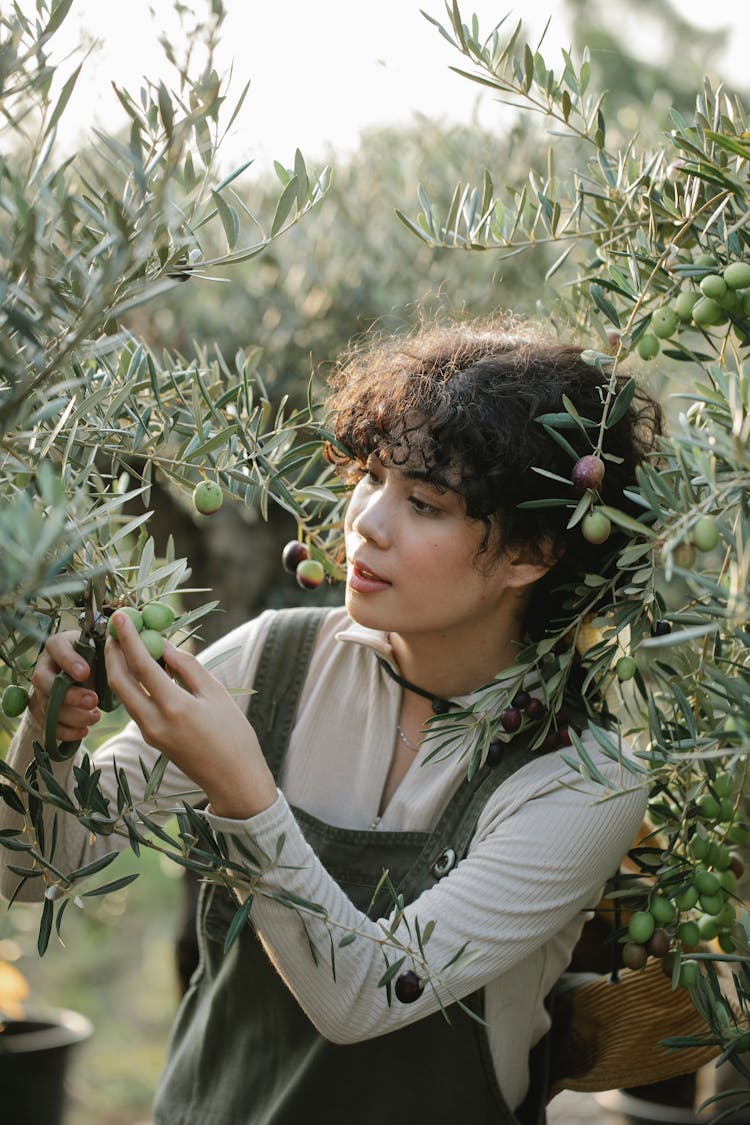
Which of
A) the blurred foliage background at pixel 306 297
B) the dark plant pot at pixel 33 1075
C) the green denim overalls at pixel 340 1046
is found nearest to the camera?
the green denim overalls at pixel 340 1046

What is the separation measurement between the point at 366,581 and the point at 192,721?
0.39m

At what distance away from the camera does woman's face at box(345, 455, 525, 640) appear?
4.62 feet

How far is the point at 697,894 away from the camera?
1.30m

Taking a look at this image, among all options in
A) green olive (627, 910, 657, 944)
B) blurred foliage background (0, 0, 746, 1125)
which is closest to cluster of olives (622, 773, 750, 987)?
green olive (627, 910, 657, 944)

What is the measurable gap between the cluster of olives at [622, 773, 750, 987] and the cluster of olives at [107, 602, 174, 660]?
63cm

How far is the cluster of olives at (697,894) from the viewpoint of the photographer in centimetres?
130

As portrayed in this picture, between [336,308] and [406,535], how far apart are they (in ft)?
5.62

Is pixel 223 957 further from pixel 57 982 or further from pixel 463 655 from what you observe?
pixel 57 982

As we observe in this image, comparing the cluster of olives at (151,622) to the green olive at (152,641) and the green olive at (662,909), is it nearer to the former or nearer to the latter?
the green olive at (152,641)

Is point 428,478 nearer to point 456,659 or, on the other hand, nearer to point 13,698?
point 456,659

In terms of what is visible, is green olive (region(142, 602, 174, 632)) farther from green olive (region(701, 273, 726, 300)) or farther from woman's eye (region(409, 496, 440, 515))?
green olive (region(701, 273, 726, 300))

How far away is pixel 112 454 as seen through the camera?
1154mm

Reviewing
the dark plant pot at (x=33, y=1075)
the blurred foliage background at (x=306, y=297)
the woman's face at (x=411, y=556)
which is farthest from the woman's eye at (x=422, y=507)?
the dark plant pot at (x=33, y=1075)

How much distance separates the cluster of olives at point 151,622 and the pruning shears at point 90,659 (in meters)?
0.02
